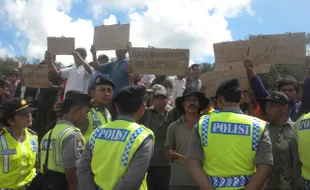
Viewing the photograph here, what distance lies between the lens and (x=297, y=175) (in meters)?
4.02

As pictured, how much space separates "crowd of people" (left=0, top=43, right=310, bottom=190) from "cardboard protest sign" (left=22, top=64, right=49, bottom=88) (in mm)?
1235

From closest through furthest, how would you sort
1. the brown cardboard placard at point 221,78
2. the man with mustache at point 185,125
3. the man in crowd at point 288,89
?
1. the man in crowd at point 288,89
2. the man with mustache at point 185,125
3. the brown cardboard placard at point 221,78

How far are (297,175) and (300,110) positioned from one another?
5.37 feet

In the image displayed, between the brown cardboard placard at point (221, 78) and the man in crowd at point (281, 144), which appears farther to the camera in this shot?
the brown cardboard placard at point (221, 78)

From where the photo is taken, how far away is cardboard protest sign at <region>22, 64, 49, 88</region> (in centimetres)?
768

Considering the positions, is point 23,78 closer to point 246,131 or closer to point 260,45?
point 260,45

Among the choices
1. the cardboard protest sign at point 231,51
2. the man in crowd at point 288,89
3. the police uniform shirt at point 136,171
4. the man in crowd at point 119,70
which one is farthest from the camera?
the man in crowd at point 119,70

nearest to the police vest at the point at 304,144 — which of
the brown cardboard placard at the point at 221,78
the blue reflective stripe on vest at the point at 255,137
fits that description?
the blue reflective stripe on vest at the point at 255,137

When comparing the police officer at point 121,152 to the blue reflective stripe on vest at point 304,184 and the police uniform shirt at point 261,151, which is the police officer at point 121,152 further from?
the blue reflective stripe on vest at point 304,184

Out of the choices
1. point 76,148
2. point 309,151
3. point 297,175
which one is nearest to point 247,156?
point 309,151

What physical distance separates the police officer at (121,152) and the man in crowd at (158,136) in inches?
99.8

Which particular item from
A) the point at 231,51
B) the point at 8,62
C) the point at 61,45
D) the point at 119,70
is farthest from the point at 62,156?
the point at 8,62

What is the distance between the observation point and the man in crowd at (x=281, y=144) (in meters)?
4.49

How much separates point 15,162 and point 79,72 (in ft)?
11.4
